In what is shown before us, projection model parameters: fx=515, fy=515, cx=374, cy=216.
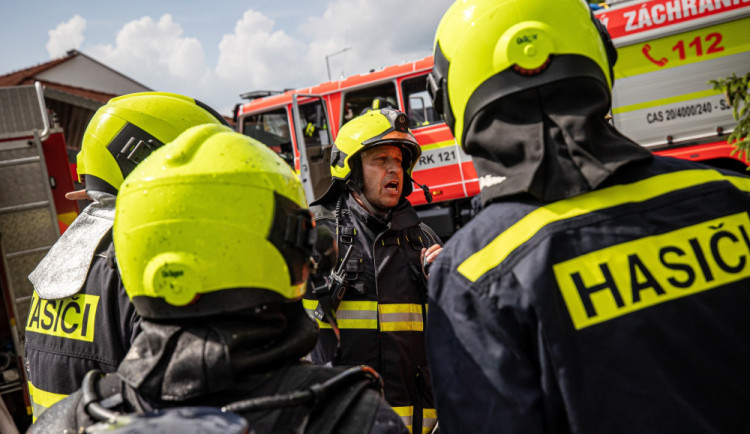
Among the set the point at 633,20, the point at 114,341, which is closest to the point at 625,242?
the point at 114,341

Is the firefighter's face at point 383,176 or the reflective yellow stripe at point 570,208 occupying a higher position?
the firefighter's face at point 383,176

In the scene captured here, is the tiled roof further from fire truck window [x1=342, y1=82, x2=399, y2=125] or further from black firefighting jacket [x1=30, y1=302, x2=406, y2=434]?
black firefighting jacket [x1=30, y1=302, x2=406, y2=434]

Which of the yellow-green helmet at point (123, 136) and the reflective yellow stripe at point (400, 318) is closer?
the yellow-green helmet at point (123, 136)

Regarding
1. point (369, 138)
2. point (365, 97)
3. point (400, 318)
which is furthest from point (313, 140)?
point (400, 318)

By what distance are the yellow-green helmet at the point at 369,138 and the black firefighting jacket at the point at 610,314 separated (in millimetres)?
1953

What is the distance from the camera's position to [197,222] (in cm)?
113

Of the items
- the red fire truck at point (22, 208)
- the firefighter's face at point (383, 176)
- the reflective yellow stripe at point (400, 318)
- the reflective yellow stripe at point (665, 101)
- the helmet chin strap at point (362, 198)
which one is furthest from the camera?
the reflective yellow stripe at point (665, 101)

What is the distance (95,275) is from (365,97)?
7.62 m

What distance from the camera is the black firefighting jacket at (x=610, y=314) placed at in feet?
3.56

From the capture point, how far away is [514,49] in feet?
3.99

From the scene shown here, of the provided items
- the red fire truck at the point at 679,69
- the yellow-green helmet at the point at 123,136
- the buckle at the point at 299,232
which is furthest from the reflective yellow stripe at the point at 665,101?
the buckle at the point at 299,232

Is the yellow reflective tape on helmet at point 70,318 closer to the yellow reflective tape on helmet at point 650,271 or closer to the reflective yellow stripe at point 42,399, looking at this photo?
the reflective yellow stripe at point 42,399

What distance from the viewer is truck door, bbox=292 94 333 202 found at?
8.82m

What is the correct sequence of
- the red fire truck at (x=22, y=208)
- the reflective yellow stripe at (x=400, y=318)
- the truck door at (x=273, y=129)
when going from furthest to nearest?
the truck door at (x=273, y=129), the red fire truck at (x=22, y=208), the reflective yellow stripe at (x=400, y=318)
